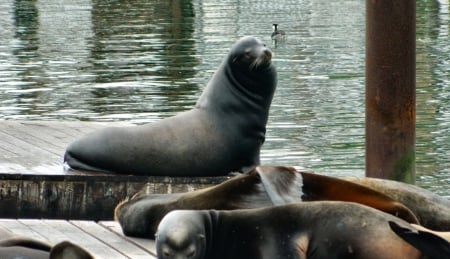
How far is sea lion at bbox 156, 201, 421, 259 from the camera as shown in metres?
4.69

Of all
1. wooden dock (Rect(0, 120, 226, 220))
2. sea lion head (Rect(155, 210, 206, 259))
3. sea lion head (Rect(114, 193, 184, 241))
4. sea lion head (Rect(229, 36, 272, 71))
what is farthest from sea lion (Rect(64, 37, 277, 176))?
sea lion head (Rect(155, 210, 206, 259))

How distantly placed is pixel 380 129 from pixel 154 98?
792cm

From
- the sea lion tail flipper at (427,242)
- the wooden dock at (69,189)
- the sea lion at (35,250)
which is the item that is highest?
the sea lion at (35,250)

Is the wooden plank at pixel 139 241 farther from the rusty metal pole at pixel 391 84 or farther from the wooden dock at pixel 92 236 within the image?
the rusty metal pole at pixel 391 84

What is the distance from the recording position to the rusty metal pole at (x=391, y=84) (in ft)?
25.5

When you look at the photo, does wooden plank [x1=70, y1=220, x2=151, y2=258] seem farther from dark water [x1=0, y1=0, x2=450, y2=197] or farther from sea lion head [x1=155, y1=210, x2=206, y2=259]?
dark water [x1=0, y1=0, x2=450, y2=197]

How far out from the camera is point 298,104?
14883 mm

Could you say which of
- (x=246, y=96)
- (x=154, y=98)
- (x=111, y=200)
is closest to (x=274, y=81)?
(x=246, y=96)

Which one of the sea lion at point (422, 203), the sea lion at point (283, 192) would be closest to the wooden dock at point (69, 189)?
the sea lion at point (422, 203)

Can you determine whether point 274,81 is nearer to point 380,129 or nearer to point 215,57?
point 380,129

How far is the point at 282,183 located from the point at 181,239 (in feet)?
2.50

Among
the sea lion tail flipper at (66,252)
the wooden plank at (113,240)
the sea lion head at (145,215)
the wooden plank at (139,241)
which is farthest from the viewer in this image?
the sea lion head at (145,215)

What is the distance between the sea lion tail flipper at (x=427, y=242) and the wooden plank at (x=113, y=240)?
1.25 m

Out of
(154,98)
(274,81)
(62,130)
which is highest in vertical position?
(274,81)
